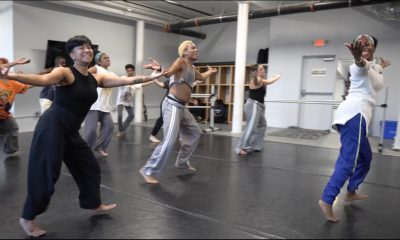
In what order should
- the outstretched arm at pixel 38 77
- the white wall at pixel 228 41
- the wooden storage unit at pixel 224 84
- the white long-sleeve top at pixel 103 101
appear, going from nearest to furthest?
the outstretched arm at pixel 38 77
the white long-sleeve top at pixel 103 101
the white wall at pixel 228 41
the wooden storage unit at pixel 224 84

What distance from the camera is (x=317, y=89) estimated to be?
318 inches

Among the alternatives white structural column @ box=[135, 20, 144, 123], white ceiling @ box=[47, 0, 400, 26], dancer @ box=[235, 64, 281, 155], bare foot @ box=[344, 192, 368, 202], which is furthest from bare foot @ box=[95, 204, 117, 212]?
white structural column @ box=[135, 20, 144, 123]

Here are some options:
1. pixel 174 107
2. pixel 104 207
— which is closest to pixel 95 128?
pixel 174 107

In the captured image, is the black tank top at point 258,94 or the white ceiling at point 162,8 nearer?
the black tank top at point 258,94

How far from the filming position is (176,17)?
9867 mm

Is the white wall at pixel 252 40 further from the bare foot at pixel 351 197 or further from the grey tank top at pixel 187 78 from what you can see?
the grey tank top at pixel 187 78

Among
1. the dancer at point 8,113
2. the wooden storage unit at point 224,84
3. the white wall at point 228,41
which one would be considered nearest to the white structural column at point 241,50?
the white wall at point 228,41

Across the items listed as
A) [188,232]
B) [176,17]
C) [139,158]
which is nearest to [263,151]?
[139,158]

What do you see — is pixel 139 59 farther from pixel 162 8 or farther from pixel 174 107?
pixel 174 107

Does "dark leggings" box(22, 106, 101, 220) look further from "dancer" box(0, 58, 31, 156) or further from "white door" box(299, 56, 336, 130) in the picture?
"white door" box(299, 56, 336, 130)

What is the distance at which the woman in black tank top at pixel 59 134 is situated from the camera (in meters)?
1.97

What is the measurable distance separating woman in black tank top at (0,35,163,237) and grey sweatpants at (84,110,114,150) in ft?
6.21

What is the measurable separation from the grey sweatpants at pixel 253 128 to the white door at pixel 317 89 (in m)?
3.43

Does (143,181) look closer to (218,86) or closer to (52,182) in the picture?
(52,182)
